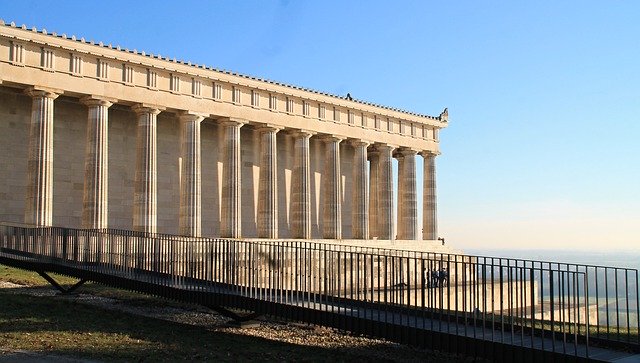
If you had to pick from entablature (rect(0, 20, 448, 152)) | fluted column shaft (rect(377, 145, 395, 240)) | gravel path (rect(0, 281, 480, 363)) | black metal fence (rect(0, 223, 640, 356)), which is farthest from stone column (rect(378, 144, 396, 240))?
gravel path (rect(0, 281, 480, 363))

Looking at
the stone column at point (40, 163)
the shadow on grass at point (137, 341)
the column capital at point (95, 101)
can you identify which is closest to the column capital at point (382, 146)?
the column capital at point (95, 101)

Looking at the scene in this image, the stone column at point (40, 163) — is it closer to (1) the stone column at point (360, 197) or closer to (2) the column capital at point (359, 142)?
(2) the column capital at point (359, 142)

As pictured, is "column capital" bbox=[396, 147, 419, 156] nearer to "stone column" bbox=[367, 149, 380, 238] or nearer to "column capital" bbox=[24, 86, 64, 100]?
"stone column" bbox=[367, 149, 380, 238]

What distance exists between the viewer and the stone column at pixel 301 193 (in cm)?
4300

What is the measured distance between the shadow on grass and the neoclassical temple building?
16216 mm

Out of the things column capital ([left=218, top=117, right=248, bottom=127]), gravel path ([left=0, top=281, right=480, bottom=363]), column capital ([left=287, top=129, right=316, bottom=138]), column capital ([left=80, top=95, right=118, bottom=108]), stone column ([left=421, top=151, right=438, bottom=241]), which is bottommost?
gravel path ([left=0, top=281, right=480, bottom=363])

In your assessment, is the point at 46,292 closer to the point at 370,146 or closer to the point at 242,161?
the point at 242,161

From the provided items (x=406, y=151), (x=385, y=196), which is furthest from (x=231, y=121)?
(x=406, y=151)

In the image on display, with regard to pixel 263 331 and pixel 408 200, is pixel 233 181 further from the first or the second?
pixel 263 331

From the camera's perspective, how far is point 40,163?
104ft

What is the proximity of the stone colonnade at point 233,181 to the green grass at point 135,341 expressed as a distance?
15020 mm

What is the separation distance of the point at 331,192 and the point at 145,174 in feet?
46.8

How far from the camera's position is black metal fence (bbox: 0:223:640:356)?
11492 mm

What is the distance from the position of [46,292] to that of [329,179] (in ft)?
83.0
